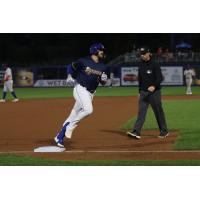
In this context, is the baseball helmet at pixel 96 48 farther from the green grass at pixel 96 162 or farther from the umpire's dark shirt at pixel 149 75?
the green grass at pixel 96 162

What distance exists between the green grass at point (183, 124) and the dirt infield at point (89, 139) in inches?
11.1

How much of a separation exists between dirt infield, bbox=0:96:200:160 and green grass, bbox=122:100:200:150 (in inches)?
11.1

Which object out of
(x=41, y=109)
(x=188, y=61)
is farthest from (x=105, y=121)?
(x=188, y=61)

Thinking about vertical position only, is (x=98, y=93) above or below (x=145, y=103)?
below

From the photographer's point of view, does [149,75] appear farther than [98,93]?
No

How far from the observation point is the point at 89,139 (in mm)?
Answer: 12680

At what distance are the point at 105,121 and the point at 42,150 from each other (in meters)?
6.38

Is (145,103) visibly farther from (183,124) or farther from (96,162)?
(96,162)

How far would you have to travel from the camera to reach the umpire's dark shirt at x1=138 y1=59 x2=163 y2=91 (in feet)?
41.0

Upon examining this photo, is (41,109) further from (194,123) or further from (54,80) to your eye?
(54,80)

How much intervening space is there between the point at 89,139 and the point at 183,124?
153 inches

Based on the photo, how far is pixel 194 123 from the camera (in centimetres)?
1552

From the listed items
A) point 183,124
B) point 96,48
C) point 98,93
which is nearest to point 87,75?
point 96,48

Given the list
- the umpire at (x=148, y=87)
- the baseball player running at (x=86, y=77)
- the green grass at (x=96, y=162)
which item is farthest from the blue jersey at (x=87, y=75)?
the green grass at (x=96, y=162)
